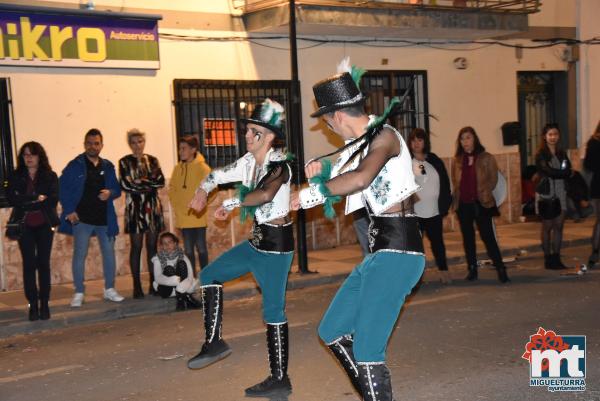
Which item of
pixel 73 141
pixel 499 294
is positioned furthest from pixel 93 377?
pixel 73 141

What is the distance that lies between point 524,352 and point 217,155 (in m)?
8.15

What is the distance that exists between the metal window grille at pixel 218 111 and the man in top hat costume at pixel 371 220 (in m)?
8.95

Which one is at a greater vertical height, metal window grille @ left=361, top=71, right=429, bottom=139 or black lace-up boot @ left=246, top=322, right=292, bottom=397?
metal window grille @ left=361, top=71, right=429, bottom=139

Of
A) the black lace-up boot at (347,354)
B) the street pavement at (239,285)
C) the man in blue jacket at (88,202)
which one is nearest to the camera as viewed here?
the black lace-up boot at (347,354)

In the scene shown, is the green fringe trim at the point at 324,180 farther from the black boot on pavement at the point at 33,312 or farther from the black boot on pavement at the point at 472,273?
the black boot on pavement at the point at 472,273

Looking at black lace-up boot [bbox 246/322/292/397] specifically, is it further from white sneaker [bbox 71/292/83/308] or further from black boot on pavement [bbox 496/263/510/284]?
black boot on pavement [bbox 496/263/510/284]

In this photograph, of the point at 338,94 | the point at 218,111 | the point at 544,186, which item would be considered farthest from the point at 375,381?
the point at 218,111

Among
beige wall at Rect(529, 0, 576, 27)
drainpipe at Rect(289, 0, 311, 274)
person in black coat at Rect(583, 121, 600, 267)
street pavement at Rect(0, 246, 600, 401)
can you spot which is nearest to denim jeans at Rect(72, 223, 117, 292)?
street pavement at Rect(0, 246, 600, 401)

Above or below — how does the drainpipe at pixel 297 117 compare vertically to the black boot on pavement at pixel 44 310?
above

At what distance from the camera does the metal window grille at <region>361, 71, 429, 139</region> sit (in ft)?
52.8

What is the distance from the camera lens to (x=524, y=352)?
7027mm

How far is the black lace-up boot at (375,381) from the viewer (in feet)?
14.8

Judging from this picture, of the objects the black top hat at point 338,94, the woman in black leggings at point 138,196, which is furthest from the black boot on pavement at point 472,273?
the black top hat at point 338,94

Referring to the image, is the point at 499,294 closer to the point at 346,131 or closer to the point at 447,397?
the point at 447,397
